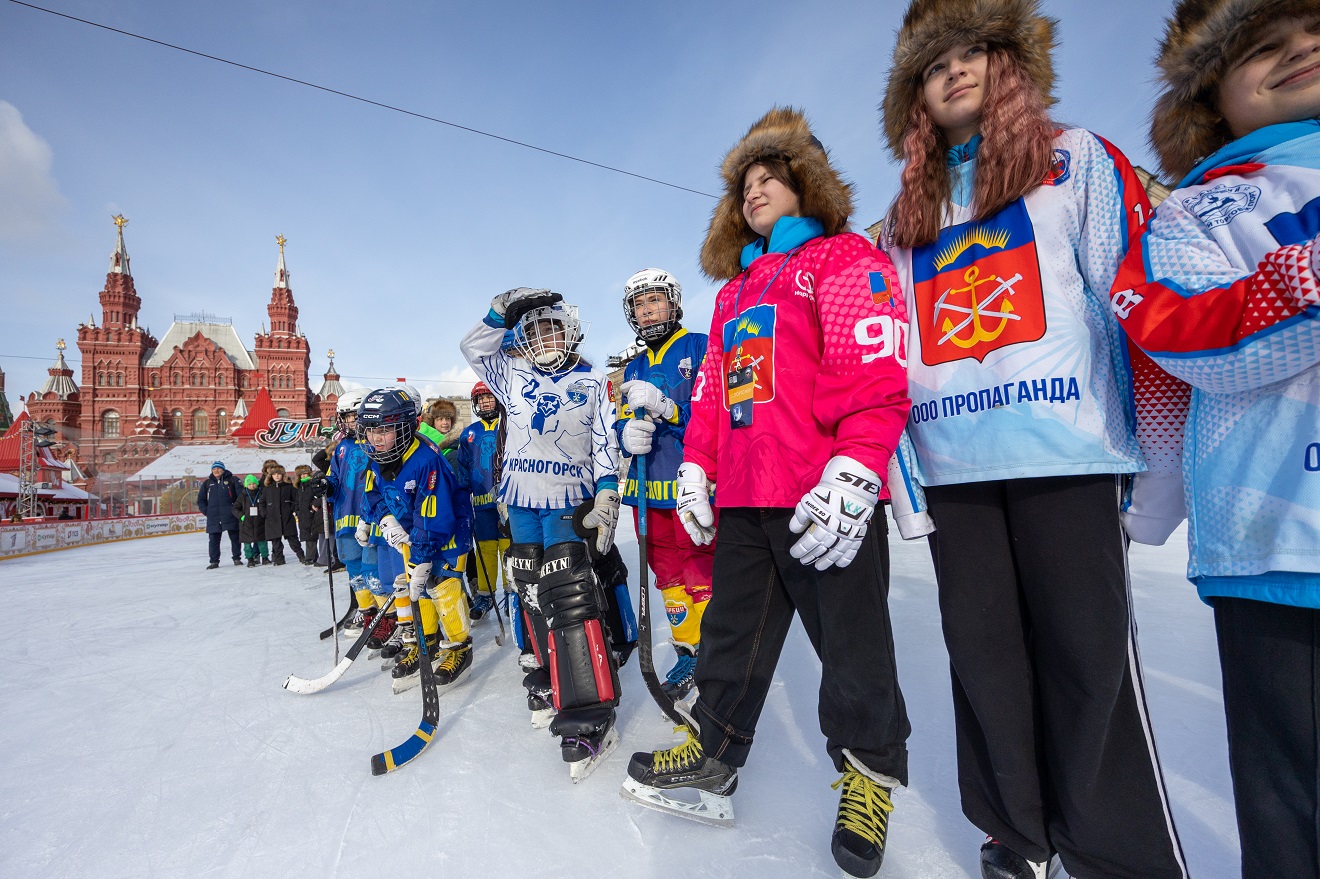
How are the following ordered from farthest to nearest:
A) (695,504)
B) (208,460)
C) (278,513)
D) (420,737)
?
1. (208,460)
2. (278,513)
3. (420,737)
4. (695,504)

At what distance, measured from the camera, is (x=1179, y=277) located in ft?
3.13

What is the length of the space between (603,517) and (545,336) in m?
1.01

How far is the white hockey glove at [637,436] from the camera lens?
2414mm

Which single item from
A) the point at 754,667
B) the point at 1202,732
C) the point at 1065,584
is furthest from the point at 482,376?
the point at 1202,732

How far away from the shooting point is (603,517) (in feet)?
8.27

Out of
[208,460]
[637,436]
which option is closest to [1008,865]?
[637,436]

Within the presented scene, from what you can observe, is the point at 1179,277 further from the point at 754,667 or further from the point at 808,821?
the point at 808,821

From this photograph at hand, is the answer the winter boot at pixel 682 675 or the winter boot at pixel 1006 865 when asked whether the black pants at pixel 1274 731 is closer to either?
the winter boot at pixel 1006 865

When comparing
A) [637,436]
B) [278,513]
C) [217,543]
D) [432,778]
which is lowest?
[432,778]

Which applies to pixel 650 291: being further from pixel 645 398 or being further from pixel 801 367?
pixel 801 367

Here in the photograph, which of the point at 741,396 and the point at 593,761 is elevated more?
the point at 741,396

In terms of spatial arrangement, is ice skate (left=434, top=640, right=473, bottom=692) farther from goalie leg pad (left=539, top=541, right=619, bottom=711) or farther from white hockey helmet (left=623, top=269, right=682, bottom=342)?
white hockey helmet (left=623, top=269, right=682, bottom=342)

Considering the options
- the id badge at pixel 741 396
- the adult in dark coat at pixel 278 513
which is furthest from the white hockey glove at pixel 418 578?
the adult in dark coat at pixel 278 513

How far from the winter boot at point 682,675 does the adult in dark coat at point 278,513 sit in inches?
355
